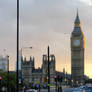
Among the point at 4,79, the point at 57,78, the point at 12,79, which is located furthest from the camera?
the point at 12,79

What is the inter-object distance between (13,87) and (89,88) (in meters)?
28.1

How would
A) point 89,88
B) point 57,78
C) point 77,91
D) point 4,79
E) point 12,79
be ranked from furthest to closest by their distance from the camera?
1. point 12,79
2. point 4,79
3. point 89,88
4. point 77,91
5. point 57,78

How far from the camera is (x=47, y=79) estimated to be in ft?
186

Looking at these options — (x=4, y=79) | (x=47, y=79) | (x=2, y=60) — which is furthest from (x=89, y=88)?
(x=2, y=60)

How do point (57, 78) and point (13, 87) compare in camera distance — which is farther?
point (13, 87)

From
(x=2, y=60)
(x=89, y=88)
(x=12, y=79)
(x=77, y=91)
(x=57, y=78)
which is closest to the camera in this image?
(x=57, y=78)

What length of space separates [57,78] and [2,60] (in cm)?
11422

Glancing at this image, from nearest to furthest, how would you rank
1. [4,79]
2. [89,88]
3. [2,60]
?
[89,88]
[4,79]
[2,60]

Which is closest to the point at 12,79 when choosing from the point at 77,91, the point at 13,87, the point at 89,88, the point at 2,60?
the point at 13,87

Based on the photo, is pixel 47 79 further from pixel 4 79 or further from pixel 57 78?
pixel 4 79

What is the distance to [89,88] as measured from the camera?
72.4 metres

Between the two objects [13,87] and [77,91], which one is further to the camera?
[13,87]

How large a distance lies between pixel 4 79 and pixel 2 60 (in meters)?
72.9

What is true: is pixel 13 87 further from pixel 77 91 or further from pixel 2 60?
pixel 2 60
